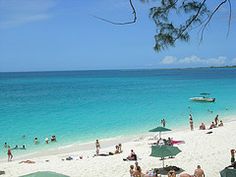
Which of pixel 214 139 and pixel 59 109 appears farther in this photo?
pixel 59 109

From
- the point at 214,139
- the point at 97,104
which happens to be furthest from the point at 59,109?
the point at 214,139

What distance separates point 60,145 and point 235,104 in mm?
30189

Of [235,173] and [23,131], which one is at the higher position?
[235,173]

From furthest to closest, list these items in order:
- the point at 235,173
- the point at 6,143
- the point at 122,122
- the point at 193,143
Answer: the point at 122,122
the point at 6,143
the point at 193,143
the point at 235,173

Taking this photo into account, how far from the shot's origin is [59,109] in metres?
48.4

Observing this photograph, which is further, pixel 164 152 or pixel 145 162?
pixel 145 162

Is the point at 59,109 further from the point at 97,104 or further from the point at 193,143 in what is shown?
the point at 193,143

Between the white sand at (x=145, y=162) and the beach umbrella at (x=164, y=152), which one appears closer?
the beach umbrella at (x=164, y=152)

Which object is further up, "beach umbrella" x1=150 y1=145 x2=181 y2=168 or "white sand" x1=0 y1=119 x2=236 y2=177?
"beach umbrella" x1=150 y1=145 x2=181 y2=168

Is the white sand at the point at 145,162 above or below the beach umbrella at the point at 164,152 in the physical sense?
below

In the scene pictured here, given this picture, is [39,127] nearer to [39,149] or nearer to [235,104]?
[39,149]

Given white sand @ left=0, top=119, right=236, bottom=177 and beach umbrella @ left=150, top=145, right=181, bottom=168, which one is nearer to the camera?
beach umbrella @ left=150, top=145, right=181, bottom=168

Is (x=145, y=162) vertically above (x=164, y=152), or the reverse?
(x=164, y=152)

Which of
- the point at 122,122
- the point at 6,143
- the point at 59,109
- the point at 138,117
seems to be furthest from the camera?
the point at 59,109
